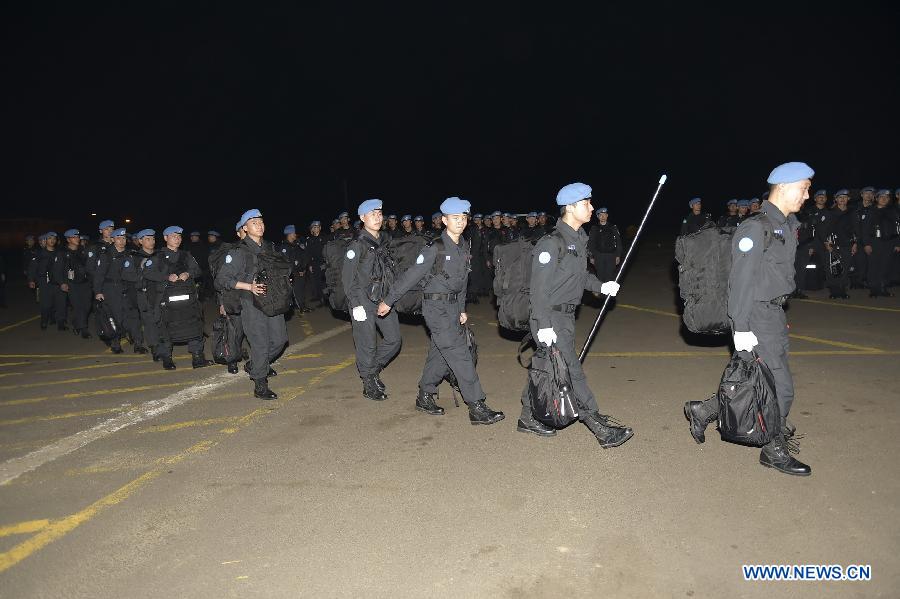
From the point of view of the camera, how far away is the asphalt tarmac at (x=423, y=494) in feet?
10.8

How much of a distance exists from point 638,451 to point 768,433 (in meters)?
0.99

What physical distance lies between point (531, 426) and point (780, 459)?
190 centimetres

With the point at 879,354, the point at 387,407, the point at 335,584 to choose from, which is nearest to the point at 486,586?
the point at 335,584

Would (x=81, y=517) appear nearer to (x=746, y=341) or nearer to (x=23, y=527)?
(x=23, y=527)

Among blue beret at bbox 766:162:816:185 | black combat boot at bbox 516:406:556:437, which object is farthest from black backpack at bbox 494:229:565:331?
blue beret at bbox 766:162:816:185

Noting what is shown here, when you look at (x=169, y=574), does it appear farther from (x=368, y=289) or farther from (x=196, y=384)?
(x=196, y=384)

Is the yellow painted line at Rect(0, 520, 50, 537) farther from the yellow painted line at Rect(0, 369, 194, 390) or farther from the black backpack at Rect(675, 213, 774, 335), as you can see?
the black backpack at Rect(675, 213, 774, 335)

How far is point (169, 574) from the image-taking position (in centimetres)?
337

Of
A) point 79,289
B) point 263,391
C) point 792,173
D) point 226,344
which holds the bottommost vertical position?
point 263,391

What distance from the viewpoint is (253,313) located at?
6.79 metres

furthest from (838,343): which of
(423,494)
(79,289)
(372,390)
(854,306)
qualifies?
(79,289)

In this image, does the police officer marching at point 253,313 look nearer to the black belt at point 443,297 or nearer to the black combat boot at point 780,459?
the black belt at point 443,297

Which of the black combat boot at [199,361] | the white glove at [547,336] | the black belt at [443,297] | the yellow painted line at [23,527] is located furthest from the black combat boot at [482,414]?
the black combat boot at [199,361]

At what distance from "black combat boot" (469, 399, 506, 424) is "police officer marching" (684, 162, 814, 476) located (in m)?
2.20
